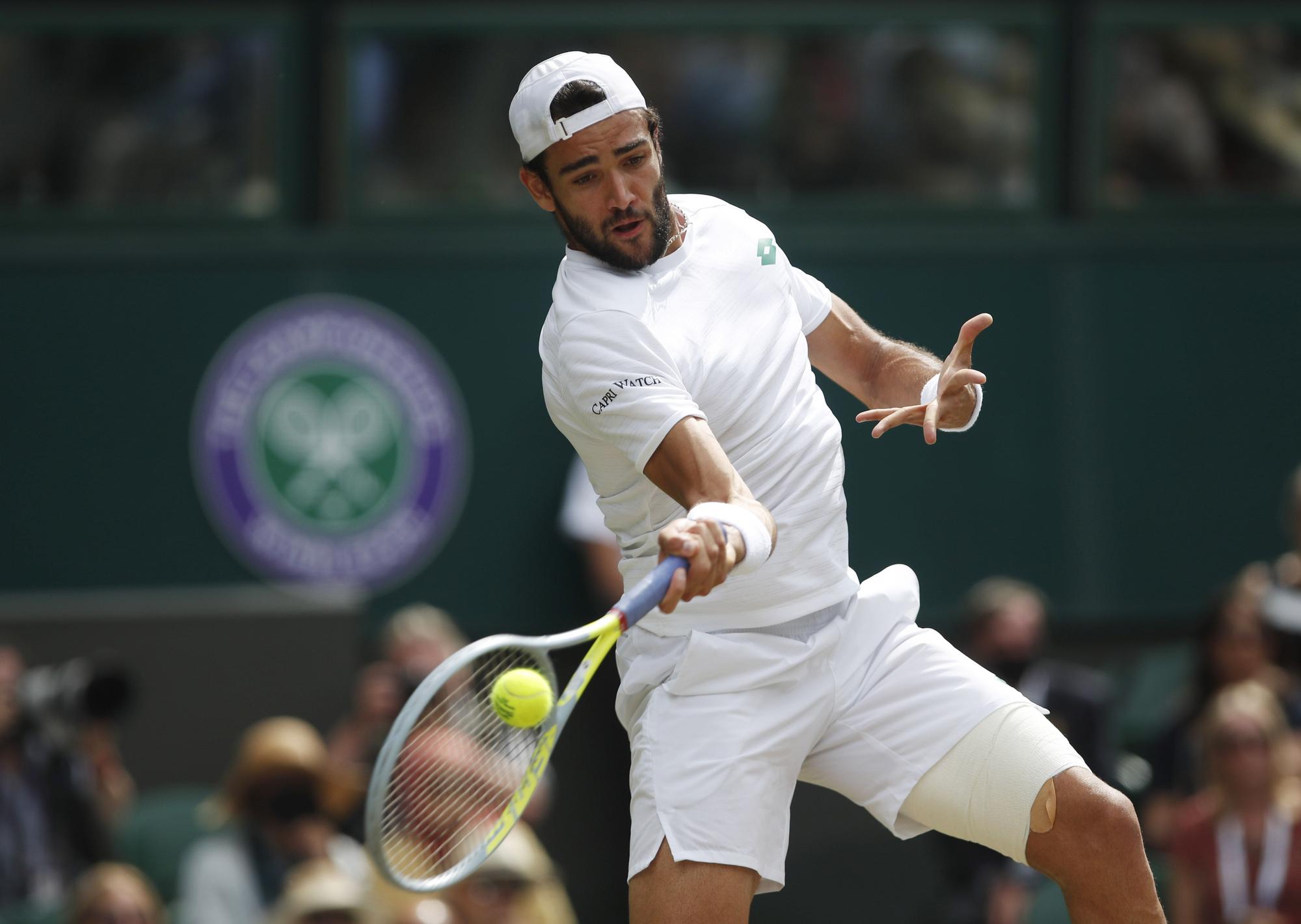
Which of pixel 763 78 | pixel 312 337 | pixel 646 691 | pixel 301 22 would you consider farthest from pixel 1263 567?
pixel 646 691

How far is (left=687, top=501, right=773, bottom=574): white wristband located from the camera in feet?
10.4

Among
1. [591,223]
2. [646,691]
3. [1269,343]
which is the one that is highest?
[591,223]

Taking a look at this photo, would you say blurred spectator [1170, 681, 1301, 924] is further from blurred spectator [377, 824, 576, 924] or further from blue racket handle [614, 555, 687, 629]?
blue racket handle [614, 555, 687, 629]

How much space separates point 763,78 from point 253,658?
113 inches

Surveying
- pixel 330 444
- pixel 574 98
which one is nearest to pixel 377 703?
pixel 330 444

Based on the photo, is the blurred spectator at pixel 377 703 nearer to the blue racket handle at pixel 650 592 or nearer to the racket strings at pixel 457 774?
the racket strings at pixel 457 774

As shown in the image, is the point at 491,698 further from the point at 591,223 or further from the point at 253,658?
the point at 253,658

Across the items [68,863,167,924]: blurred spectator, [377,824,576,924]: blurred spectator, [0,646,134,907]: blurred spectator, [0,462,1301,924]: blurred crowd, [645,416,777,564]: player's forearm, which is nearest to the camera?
[645,416,777,564]: player's forearm

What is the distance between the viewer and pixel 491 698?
10.9 ft

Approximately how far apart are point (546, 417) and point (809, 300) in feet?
13.2

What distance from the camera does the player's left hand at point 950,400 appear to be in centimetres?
367

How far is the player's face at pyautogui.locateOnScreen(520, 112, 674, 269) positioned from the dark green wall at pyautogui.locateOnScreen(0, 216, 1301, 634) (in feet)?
14.0

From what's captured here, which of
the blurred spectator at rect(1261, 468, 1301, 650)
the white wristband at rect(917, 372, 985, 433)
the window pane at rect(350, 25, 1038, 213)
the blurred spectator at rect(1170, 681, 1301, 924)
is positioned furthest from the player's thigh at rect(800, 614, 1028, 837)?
the window pane at rect(350, 25, 1038, 213)

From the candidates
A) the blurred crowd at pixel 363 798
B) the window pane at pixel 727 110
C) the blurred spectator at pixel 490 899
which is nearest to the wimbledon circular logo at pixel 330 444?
the window pane at pixel 727 110
